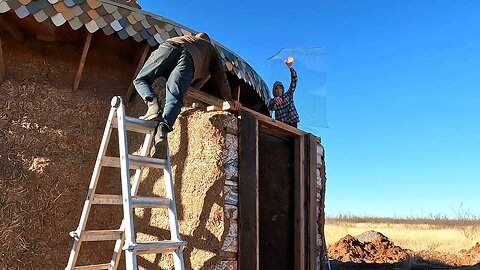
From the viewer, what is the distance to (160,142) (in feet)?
14.4

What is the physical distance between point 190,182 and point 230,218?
566 mm

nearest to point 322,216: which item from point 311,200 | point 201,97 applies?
point 311,200

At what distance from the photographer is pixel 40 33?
20.6 feet

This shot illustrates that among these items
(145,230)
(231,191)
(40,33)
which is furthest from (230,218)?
(40,33)

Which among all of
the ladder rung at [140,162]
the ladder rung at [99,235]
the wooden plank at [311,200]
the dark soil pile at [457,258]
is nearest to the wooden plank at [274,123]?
the wooden plank at [311,200]

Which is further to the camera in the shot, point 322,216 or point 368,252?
point 368,252

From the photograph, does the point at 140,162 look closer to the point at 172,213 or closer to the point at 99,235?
the point at 172,213

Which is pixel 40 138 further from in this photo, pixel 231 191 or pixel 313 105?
pixel 313 105

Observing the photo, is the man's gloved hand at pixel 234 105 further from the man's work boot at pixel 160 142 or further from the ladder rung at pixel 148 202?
the ladder rung at pixel 148 202

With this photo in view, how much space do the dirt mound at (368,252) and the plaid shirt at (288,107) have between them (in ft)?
27.9

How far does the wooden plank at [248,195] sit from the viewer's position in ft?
17.3

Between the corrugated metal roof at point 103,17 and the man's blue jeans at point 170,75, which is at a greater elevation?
the corrugated metal roof at point 103,17

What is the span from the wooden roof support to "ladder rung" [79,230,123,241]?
2.96 meters

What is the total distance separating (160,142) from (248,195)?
55.8 inches
